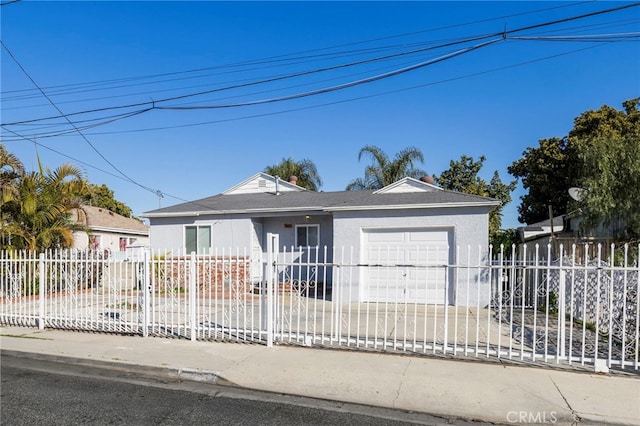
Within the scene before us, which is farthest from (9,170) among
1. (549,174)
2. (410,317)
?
(549,174)

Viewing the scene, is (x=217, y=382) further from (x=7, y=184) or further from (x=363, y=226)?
(x=7, y=184)

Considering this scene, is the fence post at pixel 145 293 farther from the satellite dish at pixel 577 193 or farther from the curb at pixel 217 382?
the satellite dish at pixel 577 193

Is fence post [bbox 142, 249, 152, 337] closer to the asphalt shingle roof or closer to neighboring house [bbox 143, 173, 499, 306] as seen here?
neighboring house [bbox 143, 173, 499, 306]

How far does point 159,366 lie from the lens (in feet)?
20.5

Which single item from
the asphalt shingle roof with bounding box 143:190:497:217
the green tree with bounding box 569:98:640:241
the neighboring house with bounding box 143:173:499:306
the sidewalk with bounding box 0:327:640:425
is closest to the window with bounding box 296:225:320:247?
the neighboring house with bounding box 143:173:499:306

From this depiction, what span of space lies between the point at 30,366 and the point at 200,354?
266cm

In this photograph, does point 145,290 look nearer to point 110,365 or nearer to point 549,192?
point 110,365

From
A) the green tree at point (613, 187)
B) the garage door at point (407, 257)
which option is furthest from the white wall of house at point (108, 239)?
the green tree at point (613, 187)

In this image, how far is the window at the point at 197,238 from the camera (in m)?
17.1

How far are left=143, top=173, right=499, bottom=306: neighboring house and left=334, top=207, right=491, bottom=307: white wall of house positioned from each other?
1.1 inches

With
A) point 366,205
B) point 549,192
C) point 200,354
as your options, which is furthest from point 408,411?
point 549,192

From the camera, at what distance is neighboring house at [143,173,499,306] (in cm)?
1212

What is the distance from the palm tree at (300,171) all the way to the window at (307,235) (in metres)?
9.45

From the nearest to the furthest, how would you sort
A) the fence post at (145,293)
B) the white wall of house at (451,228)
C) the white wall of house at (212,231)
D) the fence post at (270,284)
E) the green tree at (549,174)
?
the fence post at (270,284)
the fence post at (145,293)
the white wall of house at (451,228)
the white wall of house at (212,231)
the green tree at (549,174)
